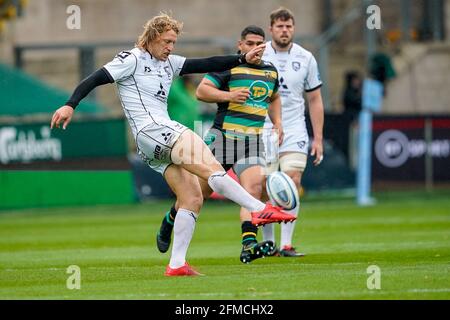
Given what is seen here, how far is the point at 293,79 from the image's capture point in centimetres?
1412

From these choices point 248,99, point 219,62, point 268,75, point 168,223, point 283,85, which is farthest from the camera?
point 283,85

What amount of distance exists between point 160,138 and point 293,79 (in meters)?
3.05

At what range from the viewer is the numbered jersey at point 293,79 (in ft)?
46.3

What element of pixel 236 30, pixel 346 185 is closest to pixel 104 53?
pixel 236 30

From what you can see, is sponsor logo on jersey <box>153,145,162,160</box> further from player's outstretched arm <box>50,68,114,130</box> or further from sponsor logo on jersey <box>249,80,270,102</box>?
sponsor logo on jersey <box>249,80,270,102</box>

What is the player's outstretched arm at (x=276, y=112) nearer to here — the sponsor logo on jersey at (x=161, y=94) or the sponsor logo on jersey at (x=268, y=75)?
the sponsor logo on jersey at (x=268, y=75)

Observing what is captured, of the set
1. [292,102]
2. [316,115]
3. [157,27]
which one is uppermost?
[157,27]

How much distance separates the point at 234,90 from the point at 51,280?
2945 millimetres

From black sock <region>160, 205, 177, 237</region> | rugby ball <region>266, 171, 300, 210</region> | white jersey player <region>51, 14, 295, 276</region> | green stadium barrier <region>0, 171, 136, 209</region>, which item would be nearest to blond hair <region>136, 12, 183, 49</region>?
white jersey player <region>51, 14, 295, 276</region>

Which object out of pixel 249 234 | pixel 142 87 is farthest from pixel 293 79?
pixel 142 87

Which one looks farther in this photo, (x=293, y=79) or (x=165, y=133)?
(x=293, y=79)

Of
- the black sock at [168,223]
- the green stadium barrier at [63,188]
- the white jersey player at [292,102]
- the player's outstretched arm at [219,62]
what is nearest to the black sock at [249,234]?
the black sock at [168,223]

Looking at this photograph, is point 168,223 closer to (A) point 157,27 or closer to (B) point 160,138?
(B) point 160,138
